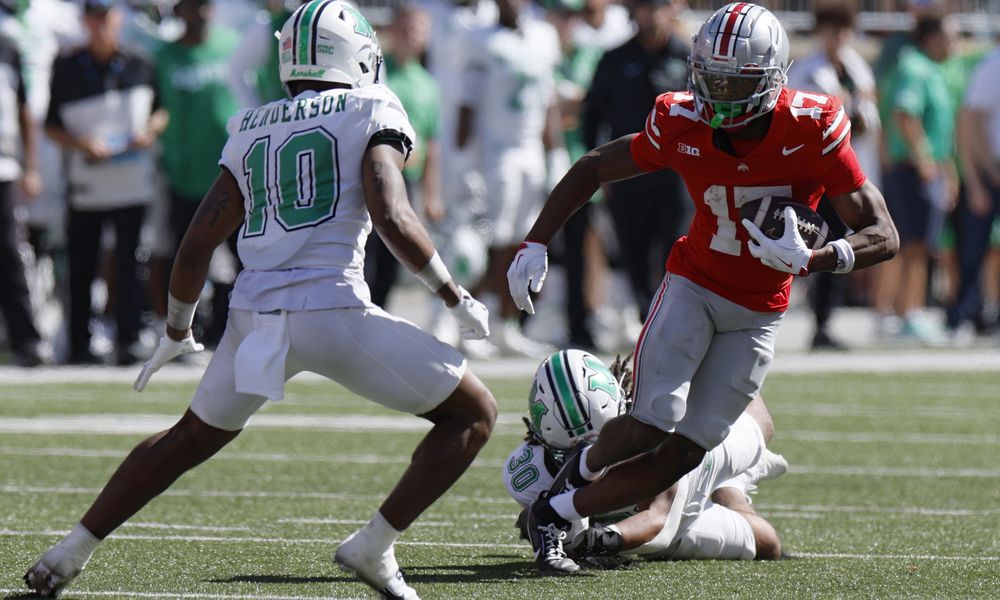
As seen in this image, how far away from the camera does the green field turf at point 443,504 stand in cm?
518

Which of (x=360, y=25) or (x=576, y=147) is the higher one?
(x=360, y=25)

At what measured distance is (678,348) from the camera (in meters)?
5.46

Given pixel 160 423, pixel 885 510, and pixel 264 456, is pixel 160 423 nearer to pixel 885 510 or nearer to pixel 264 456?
pixel 264 456

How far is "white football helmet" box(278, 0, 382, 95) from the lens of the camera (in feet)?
16.7

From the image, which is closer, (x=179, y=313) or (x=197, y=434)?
(x=197, y=434)

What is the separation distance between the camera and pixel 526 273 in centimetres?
541

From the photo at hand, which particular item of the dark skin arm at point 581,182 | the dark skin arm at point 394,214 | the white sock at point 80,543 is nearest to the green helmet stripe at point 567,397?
the dark skin arm at point 581,182

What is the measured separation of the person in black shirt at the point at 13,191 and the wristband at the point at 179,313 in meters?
6.33

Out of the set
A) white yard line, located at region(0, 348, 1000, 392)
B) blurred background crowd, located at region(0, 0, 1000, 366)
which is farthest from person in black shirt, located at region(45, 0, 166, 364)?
white yard line, located at region(0, 348, 1000, 392)

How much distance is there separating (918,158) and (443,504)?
25.6 ft

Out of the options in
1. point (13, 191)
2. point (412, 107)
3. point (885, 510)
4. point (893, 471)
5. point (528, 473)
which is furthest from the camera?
point (412, 107)

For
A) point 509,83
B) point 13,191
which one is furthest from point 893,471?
point 13,191

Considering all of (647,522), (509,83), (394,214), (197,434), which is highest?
(394,214)

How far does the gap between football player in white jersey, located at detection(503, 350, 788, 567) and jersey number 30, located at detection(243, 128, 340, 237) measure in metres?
1.17
